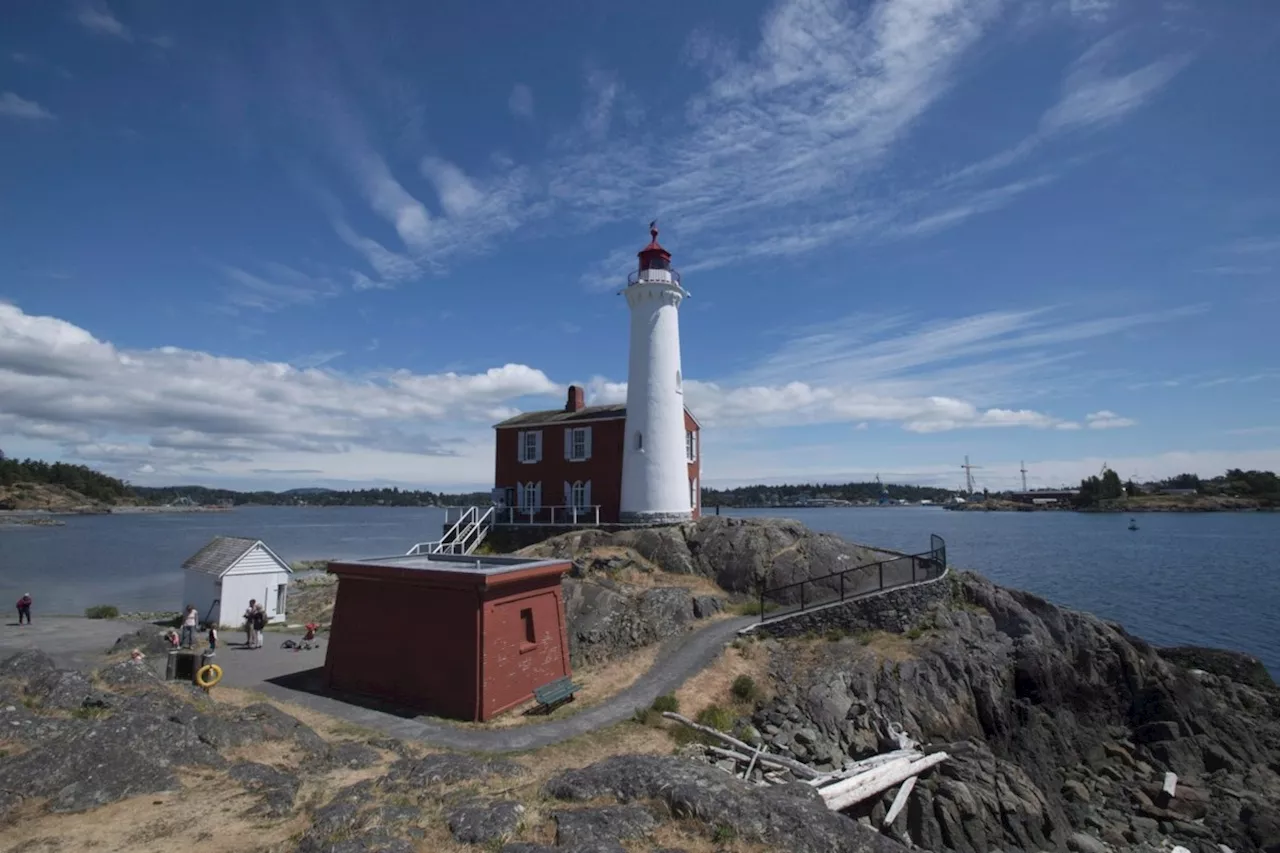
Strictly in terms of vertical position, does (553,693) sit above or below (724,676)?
above

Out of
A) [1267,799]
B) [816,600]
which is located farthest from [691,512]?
[1267,799]

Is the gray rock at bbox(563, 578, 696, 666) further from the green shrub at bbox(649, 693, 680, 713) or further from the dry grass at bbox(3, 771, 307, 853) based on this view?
the dry grass at bbox(3, 771, 307, 853)

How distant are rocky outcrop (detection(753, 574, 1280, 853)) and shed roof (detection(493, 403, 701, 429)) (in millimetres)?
14574

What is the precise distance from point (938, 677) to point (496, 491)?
22396mm

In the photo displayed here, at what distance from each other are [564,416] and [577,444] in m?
2.18

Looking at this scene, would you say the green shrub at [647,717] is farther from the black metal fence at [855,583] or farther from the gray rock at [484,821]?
the black metal fence at [855,583]

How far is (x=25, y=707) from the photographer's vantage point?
1067cm

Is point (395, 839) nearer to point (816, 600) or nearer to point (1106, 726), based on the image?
point (816, 600)

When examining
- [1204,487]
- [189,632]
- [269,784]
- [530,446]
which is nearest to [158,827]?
[269,784]

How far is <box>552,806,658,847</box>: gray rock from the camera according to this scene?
8.40m

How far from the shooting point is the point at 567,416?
34656 mm

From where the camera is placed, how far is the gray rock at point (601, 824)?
840cm

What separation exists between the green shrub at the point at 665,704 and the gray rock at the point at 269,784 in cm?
880

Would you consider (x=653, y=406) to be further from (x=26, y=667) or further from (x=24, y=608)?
(x=24, y=608)
